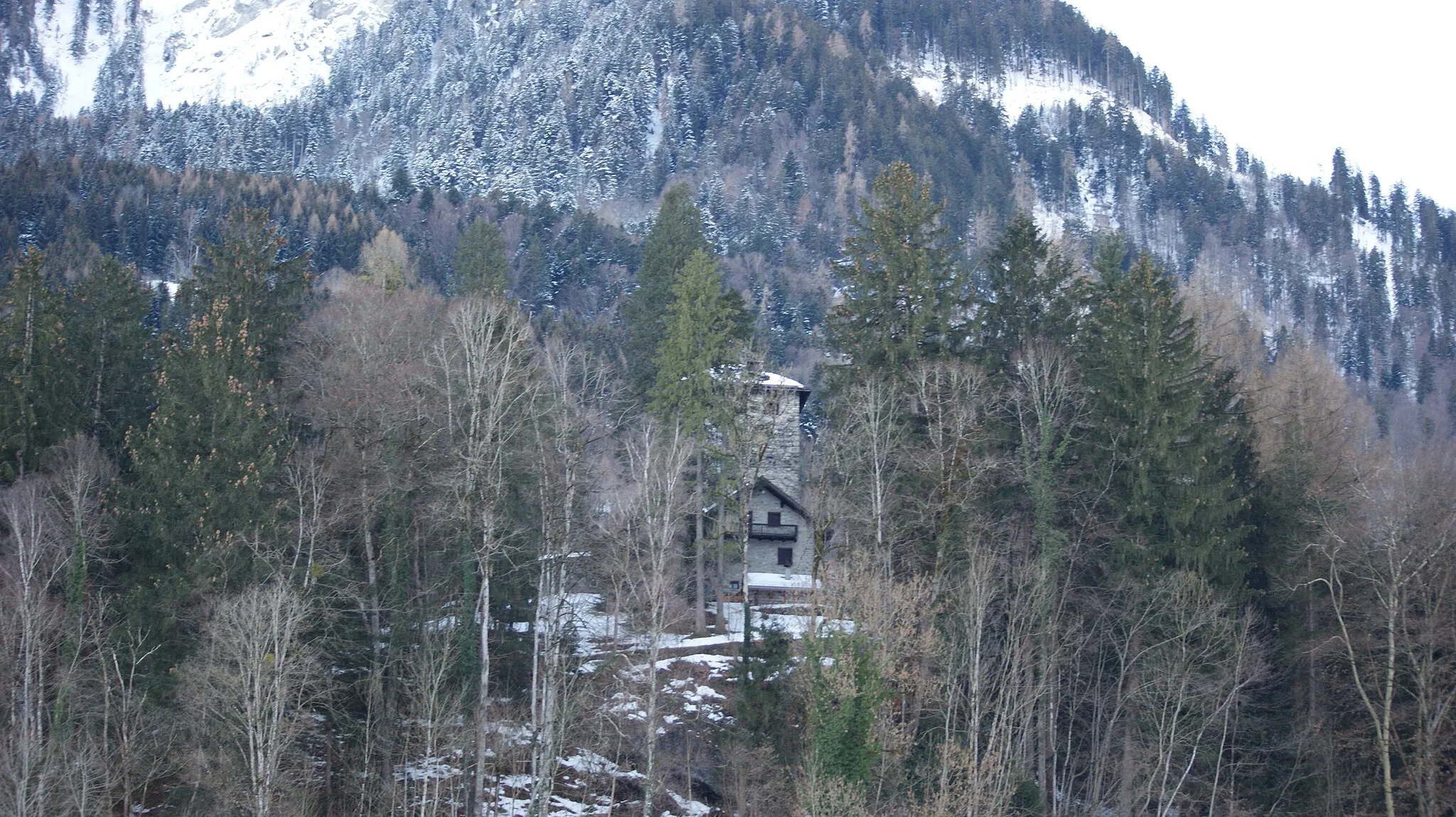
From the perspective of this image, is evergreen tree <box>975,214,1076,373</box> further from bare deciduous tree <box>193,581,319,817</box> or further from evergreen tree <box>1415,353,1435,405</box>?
evergreen tree <box>1415,353,1435,405</box>

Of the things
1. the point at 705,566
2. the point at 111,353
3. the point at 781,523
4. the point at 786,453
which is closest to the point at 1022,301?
the point at 705,566

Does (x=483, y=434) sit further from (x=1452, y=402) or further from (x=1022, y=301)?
(x=1452, y=402)

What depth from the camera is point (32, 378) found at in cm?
3450

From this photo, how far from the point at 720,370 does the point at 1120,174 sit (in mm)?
158367

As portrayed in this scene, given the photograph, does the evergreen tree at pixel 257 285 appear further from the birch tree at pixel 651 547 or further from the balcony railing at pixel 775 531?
the balcony railing at pixel 775 531

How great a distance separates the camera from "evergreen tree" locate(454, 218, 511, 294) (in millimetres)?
68688

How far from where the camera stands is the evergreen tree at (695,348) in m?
44.1

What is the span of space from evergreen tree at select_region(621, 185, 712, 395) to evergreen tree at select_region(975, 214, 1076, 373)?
15.6 metres

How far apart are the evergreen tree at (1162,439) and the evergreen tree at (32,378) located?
29910 mm

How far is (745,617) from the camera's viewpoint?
3625cm

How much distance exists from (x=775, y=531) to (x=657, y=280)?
12551 millimetres

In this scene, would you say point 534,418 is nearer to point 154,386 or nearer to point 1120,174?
point 154,386

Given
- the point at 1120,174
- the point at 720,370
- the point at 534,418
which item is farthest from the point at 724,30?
the point at 534,418

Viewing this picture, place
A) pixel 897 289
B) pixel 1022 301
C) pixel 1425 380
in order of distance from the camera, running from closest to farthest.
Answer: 1. pixel 897 289
2. pixel 1022 301
3. pixel 1425 380
